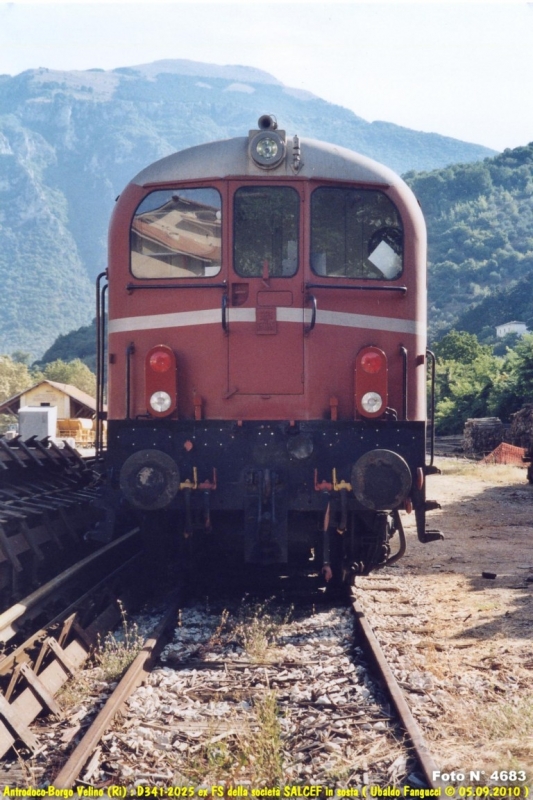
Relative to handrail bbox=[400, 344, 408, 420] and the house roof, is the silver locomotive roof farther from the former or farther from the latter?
the house roof

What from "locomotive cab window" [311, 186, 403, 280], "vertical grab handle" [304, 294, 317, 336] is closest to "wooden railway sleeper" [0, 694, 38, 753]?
"vertical grab handle" [304, 294, 317, 336]

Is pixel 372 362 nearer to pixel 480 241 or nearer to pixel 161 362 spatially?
pixel 161 362

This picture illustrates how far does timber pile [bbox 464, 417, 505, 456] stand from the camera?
33.1 meters

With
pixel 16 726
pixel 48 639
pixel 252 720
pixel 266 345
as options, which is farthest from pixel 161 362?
pixel 16 726

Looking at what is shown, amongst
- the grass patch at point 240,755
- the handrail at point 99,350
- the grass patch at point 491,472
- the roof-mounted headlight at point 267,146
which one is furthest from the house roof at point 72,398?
the grass patch at point 240,755

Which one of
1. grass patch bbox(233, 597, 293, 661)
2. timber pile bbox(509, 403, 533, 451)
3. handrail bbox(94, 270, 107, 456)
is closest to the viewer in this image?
grass patch bbox(233, 597, 293, 661)

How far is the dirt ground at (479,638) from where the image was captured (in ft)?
14.0

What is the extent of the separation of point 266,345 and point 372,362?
86 centimetres

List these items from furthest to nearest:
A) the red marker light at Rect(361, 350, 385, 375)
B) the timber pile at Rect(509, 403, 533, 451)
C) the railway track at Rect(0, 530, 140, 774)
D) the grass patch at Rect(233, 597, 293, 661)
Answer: the timber pile at Rect(509, 403, 533, 451) → the red marker light at Rect(361, 350, 385, 375) → the grass patch at Rect(233, 597, 293, 661) → the railway track at Rect(0, 530, 140, 774)

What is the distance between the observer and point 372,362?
22.8 ft

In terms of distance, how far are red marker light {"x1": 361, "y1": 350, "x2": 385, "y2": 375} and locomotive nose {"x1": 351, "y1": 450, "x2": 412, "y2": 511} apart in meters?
0.70

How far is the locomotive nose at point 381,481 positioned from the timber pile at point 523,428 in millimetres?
21474

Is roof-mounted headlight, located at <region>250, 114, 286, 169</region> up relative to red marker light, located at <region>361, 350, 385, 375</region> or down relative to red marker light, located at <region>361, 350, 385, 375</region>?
up

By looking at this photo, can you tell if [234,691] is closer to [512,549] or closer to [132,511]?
[132,511]
